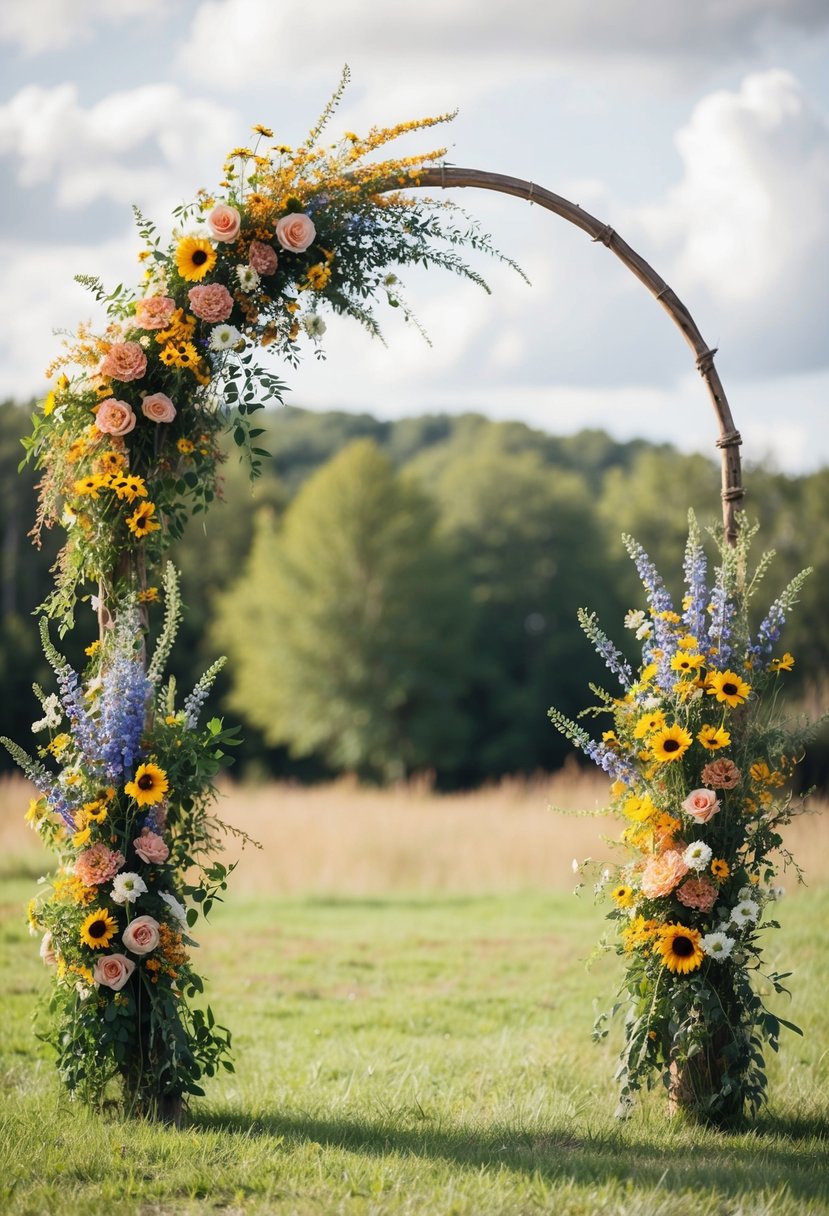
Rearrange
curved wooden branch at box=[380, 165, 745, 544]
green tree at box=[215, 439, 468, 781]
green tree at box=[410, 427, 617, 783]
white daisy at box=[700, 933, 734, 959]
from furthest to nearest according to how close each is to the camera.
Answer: green tree at box=[410, 427, 617, 783] → green tree at box=[215, 439, 468, 781] → curved wooden branch at box=[380, 165, 745, 544] → white daisy at box=[700, 933, 734, 959]

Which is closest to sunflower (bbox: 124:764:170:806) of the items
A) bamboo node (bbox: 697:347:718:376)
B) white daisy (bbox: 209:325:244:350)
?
white daisy (bbox: 209:325:244:350)

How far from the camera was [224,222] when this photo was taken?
4.48m

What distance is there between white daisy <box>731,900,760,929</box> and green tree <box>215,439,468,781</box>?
89.0ft

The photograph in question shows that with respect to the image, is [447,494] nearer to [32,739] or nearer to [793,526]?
[793,526]

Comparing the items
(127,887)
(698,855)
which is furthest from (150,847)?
(698,855)

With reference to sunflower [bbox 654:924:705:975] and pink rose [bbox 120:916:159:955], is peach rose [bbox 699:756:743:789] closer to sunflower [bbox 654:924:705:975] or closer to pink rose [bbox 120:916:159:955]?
sunflower [bbox 654:924:705:975]

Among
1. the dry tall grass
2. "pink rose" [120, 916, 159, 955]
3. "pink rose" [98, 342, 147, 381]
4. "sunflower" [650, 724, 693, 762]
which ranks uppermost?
"pink rose" [98, 342, 147, 381]

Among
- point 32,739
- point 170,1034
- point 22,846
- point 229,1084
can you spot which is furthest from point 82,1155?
point 32,739

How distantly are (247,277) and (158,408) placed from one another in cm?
60

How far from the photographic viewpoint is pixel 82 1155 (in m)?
3.79

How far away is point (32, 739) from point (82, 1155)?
23.1 m

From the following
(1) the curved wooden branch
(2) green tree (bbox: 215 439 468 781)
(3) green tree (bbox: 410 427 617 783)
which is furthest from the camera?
(3) green tree (bbox: 410 427 617 783)

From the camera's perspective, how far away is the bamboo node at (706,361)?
15.8 feet

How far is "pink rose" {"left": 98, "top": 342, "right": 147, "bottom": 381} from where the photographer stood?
445 cm
